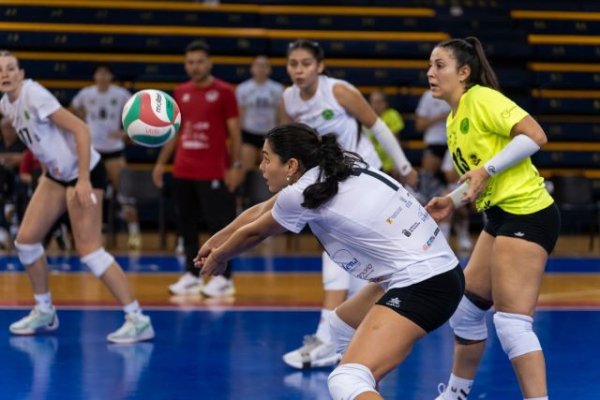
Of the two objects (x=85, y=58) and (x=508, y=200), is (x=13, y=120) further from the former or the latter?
(x=85, y=58)

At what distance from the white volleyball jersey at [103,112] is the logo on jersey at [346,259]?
9.40 metres

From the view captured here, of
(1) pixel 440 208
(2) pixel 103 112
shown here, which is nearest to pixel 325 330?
(1) pixel 440 208

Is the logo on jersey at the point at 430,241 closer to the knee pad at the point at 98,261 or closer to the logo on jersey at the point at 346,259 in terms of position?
the logo on jersey at the point at 346,259

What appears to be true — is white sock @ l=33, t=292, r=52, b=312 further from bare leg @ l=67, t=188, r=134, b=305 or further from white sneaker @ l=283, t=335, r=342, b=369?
white sneaker @ l=283, t=335, r=342, b=369

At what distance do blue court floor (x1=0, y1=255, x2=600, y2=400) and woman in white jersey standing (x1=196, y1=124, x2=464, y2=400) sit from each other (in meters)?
1.58

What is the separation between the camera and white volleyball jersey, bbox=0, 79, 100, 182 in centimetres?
734

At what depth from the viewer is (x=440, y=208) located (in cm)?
523

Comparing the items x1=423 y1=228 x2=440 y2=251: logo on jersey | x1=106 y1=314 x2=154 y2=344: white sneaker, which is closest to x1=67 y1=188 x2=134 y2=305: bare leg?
x1=106 y1=314 x2=154 y2=344: white sneaker

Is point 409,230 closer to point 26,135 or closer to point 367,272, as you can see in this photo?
point 367,272

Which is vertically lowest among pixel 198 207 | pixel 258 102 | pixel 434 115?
pixel 198 207

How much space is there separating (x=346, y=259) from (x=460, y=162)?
3.37 ft

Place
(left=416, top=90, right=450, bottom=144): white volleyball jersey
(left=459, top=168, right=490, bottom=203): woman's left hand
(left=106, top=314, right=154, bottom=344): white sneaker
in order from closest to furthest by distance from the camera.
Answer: (left=459, top=168, right=490, bottom=203): woman's left hand, (left=106, top=314, right=154, bottom=344): white sneaker, (left=416, top=90, right=450, bottom=144): white volleyball jersey

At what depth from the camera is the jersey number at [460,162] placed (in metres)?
5.46

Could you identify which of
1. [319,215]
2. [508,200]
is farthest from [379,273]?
[508,200]
